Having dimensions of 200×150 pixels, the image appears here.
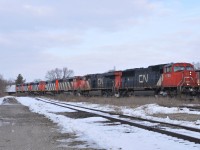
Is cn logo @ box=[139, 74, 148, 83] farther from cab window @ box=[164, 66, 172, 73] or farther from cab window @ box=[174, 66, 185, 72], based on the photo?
Result: cab window @ box=[174, 66, 185, 72]

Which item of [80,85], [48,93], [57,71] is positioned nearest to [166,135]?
[80,85]

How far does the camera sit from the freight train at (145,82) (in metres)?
29.5

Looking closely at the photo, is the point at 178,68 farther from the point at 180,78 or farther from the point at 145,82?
the point at 145,82

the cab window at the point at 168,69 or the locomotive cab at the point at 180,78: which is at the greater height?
the cab window at the point at 168,69

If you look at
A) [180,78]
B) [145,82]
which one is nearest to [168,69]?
[180,78]

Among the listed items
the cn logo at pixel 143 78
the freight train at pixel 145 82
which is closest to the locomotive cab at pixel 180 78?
the freight train at pixel 145 82

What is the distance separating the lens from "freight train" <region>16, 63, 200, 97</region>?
96.9ft

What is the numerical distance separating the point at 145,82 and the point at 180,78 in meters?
5.51

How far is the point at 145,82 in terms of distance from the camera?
113 ft

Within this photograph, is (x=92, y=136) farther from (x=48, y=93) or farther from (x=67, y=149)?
(x=48, y=93)

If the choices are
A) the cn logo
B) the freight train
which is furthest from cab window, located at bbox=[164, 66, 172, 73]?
the cn logo

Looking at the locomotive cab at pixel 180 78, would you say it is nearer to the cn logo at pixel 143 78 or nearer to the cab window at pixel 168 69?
the cab window at pixel 168 69

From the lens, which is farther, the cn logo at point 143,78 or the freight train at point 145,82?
the cn logo at point 143,78

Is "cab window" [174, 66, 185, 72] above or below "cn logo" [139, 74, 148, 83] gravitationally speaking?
above
